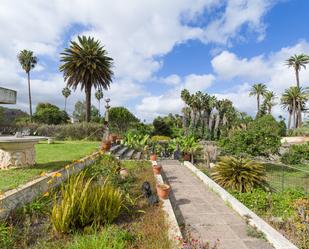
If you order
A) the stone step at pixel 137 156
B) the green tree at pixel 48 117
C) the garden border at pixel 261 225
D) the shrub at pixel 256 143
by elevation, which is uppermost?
the green tree at pixel 48 117

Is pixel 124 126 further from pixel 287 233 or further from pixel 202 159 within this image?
pixel 287 233

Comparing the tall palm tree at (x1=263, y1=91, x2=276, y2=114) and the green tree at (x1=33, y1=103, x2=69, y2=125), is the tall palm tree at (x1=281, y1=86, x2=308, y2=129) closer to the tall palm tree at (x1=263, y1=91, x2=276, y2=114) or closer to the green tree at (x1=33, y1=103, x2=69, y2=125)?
the tall palm tree at (x1=263, y1=91, x2=276, y2=114)

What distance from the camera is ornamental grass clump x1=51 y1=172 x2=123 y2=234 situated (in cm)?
422

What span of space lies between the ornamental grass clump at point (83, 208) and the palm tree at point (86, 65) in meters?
23.1

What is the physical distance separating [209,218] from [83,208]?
9.93 feet

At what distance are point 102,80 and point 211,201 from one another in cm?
2377

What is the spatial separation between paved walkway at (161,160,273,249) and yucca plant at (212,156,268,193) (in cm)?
95

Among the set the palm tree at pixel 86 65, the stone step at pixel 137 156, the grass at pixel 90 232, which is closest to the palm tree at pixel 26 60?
the palm tree at pixel 86 65

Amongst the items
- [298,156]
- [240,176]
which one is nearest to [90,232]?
[240,176]

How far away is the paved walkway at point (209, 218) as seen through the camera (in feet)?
15.4

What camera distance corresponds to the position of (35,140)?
7992mm

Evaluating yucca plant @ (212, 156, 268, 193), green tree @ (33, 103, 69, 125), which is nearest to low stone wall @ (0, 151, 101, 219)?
yucca plant @ (212, 156, 268, 193)

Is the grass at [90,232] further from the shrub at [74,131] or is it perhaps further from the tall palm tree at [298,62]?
the tall palm tree at [298,62]

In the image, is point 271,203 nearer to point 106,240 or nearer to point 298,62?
point 106,240
